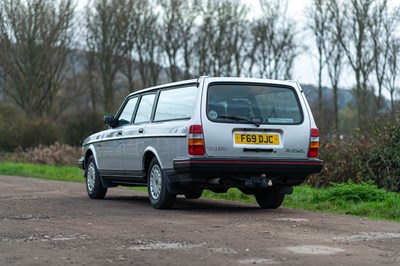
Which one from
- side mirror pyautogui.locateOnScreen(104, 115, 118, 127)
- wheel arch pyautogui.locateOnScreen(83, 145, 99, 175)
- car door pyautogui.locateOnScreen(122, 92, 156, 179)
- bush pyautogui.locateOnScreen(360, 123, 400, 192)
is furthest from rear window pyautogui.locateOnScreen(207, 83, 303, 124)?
bush pyautogui.locateOnScreen(360, 123, 400, 192)

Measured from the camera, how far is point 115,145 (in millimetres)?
12883

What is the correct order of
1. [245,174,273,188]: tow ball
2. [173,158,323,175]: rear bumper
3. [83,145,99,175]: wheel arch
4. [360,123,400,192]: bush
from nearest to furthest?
[173,158,323,175]: rear bumper
[245,174,273,188]: tow ball
[83,145,99,175]: wheel arch
[360,123,400,192]: bush

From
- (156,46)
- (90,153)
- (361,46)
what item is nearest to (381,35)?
(361,46)

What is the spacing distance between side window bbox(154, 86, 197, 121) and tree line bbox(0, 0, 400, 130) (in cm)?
3109

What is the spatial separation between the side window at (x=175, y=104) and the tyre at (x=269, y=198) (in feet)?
6.22

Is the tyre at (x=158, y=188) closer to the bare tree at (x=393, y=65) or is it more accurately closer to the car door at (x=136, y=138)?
the car door at (x=136, y=138)

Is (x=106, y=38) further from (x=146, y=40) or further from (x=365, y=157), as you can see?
(x=365, y=157)

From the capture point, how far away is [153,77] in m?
51.3

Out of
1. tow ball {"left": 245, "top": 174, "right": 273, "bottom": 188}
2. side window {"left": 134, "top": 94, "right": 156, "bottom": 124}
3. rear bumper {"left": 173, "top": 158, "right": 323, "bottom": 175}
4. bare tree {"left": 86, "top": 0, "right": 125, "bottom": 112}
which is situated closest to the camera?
rear bumper {"left": 173, "top": 158, "right": 323, "bottom": 175}

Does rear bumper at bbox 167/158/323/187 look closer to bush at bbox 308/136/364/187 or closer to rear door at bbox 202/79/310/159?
rear door at bbox 202/79/310/159

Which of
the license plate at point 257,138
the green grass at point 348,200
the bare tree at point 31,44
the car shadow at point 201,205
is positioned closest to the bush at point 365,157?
the green grass at point 348,200

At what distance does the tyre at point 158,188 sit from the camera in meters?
11.1

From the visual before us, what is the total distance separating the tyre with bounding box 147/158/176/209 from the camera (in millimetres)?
11070

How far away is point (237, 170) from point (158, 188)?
4.88 ft
